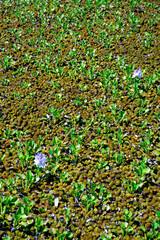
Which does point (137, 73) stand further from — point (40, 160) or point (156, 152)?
point (40, 160)

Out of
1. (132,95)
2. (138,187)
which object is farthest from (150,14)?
(138,187)

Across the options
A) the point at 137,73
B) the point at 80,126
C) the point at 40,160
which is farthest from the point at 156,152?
the point at 137,73

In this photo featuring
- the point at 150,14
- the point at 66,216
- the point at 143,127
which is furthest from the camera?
the point at 150,14

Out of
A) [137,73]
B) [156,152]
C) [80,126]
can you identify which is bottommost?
[156,152]

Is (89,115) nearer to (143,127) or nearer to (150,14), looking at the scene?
(143,127)

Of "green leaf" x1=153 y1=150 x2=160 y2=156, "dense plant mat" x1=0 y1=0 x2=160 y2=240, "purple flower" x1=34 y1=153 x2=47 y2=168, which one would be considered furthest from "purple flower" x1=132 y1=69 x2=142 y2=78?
"purple flower" x1=34 y1=153 x2=47 y2=168

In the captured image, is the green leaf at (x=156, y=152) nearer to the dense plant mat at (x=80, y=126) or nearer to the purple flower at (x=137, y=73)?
the dense plant mat at (x=80, y=126)
